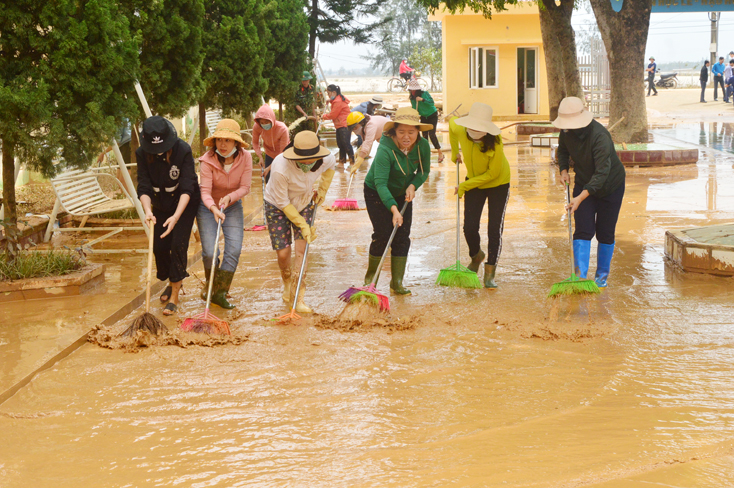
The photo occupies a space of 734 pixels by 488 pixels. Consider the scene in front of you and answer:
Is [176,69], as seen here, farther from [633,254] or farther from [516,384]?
[516,384]

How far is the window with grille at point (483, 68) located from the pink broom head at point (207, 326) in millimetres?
23998

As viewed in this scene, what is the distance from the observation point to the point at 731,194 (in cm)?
1069

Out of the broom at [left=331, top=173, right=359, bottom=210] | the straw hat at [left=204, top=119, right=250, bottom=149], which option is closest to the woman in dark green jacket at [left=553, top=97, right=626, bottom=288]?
the straw hat at [left=204, top=119, right=250, bottom=149]

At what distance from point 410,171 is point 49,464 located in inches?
146

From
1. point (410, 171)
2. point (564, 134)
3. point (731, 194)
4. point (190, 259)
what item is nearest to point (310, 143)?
point (410, 171)

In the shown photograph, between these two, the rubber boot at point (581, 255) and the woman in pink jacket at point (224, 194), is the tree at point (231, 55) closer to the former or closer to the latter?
the woman in pink jacket at point (224, 194)

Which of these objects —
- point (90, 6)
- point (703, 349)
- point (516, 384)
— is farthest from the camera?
point (90, 6)

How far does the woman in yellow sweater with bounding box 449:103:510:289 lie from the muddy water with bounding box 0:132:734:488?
0.45 m

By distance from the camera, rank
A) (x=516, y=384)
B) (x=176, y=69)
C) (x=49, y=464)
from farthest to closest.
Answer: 1. (x=176, y=69)
2. (x=516, y=384)
3. (x=49, y=464)

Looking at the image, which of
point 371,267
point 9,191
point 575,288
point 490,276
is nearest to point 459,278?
point 490,276

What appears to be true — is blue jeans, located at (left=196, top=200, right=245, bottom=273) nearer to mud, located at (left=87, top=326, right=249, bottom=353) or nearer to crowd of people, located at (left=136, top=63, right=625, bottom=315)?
crowd of people, located at (left=136, top=63, right=625, bottom=315)

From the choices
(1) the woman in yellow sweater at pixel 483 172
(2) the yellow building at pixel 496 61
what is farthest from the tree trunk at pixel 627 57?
(2) the yellow building at pixel 496 61

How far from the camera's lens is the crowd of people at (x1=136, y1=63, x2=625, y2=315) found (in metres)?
5.88

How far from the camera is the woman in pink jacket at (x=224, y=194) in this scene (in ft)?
19.6
